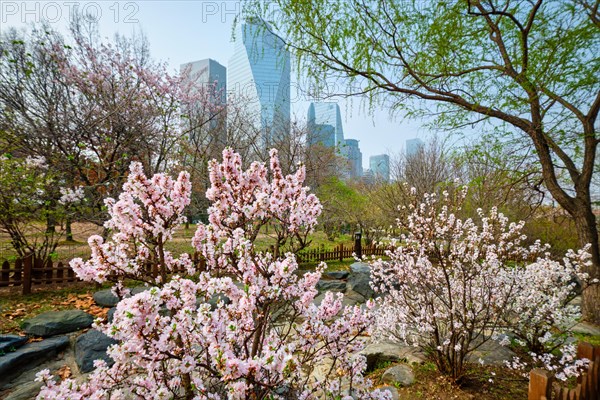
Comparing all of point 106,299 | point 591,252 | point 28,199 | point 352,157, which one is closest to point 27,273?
point 28,199

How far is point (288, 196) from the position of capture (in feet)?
8.26

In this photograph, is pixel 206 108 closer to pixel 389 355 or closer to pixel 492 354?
pixel 389 355

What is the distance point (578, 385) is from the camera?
2180mm

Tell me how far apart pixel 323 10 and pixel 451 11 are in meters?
2.36

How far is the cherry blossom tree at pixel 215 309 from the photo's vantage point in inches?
61.2

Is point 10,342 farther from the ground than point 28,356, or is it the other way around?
point 10,342

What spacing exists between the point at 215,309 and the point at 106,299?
5.42 metres

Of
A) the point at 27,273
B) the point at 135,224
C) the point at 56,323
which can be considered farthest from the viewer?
the point at 27,273

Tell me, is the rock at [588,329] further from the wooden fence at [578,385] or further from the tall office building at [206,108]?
the tall office building at [206,108]

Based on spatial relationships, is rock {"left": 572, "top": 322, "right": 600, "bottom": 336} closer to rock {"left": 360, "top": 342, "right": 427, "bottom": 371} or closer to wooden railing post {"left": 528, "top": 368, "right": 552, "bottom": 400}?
rock {"left": 360, "top": 342, "right": 427, "bottom": 371}

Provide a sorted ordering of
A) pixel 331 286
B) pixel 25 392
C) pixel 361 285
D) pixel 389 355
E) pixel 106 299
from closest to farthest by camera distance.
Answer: pixel 25 392 → pixel 389 355 → pixel 106 299 → pixel 361 285 → pixel 331 286

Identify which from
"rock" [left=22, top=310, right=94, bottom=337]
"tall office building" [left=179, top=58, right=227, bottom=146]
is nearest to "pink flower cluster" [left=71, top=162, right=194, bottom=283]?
"rock" [left=22, top=310, right=94, bottom=337]

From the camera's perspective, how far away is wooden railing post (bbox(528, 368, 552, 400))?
1.89 meters

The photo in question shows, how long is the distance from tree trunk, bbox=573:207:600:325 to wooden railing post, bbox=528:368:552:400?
5678 mm
